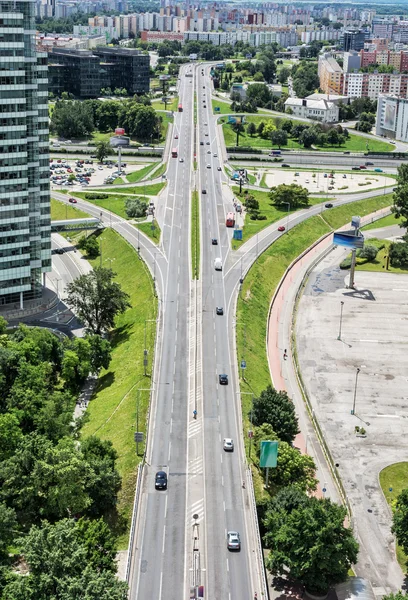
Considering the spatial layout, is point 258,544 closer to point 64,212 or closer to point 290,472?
point 290,472

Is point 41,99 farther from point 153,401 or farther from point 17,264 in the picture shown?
point 153,401

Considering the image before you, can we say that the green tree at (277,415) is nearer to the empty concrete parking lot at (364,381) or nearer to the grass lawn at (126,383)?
the empty concrete parking lot at (364,381)

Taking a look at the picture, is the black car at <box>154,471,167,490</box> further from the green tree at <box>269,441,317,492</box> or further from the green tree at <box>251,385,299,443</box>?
the green tree at <box>251,385,299,443</box>

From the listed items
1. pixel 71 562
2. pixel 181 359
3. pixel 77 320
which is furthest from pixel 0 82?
pixel 71 562

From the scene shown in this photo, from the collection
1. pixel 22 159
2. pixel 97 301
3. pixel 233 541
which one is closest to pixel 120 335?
pixel 97 301

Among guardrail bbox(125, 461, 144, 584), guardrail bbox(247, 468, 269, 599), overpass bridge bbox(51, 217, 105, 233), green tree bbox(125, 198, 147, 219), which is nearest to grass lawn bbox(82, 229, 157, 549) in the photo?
guardrail bbox(125, 461, 144, 584)
